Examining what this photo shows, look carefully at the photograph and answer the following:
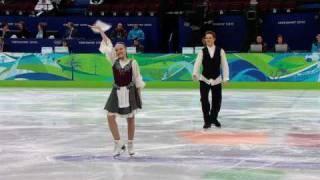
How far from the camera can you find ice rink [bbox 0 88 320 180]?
19.8 ft

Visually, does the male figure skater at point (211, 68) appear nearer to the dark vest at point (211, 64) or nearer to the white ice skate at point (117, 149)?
the dark vest at point (211, 64)

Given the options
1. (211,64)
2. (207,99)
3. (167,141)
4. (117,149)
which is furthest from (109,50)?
(207,99)

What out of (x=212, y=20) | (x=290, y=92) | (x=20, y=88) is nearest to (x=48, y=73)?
(x=20, y=88)

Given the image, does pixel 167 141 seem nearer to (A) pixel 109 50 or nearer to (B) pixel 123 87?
(B) pixel 123 87

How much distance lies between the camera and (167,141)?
322 inches

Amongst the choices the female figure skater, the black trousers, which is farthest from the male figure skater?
the female figure skater

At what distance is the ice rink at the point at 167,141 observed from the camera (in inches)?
238

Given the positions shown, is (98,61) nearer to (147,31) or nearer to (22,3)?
(147,31)

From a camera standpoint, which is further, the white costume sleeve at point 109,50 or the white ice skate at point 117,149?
the white ice skate at point 117,149

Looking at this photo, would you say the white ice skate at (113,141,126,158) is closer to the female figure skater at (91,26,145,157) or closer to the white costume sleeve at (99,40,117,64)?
the female figure skater at (91,26,145,157)

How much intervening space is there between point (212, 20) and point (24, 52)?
20.7 feet

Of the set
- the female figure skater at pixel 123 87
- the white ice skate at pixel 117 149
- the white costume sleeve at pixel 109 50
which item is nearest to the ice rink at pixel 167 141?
the white ice skate at pixel 117 149

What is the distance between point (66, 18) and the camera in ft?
69.1

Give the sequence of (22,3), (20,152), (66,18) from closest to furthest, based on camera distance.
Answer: (20,152) → (66,18) → (22,3)
